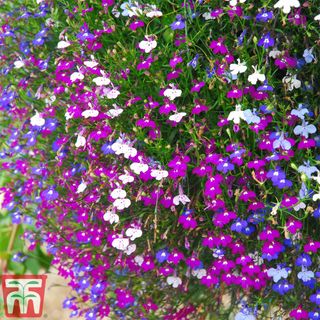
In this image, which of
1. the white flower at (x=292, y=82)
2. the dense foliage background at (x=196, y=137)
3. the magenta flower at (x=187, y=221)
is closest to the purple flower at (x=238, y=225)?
the dense foliage background at (x=196, y=137)

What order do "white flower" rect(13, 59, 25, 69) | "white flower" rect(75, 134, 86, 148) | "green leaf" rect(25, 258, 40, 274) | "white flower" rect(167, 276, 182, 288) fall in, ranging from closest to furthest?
"white flower" rect(75, 134, 86, 148) < "white flower" rect(167, 276, 182, 288) < "white flower" rect(13, 59, 25, 69) < "green leaf" rect(25, 258, 40, 274)

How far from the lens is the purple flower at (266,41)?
1877 mm

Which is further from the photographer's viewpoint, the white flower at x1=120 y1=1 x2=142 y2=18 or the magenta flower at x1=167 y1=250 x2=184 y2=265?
the magenta flower at x1=167 y1=250 x2=184 y2=265

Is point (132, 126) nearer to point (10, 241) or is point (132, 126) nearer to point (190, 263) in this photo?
point (190, 263)

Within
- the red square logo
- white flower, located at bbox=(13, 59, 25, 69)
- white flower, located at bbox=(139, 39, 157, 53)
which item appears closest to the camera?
white flower, located at bbox=(139, 39, 157, 53)

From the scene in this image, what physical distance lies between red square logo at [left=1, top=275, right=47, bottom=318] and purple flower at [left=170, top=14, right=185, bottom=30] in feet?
4.14

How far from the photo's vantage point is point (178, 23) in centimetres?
192

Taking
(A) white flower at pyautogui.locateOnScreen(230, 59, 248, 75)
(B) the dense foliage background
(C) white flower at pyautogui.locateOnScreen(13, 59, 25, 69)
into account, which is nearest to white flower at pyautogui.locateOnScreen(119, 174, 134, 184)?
(B) the dense foliage background

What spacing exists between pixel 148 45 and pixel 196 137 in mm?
323

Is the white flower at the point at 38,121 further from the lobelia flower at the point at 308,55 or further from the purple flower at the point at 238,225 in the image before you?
the lobelia flower at the point at 308,55

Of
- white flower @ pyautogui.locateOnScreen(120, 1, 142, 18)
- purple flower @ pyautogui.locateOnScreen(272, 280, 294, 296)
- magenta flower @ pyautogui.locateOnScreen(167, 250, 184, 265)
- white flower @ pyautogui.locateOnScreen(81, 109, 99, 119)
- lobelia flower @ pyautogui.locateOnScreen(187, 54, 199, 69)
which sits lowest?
purple flower @ pyautogui.locateOnScreen(272, 280, 294, 296)

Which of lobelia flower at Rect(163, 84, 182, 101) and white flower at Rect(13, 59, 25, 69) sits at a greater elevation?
white flower at Rect(13, 59, 25, 69)

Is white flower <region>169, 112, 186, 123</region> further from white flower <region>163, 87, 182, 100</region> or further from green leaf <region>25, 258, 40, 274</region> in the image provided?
green leaf <region>25, 258, 40, 274</region>

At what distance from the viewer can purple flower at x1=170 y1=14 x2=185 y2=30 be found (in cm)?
190
